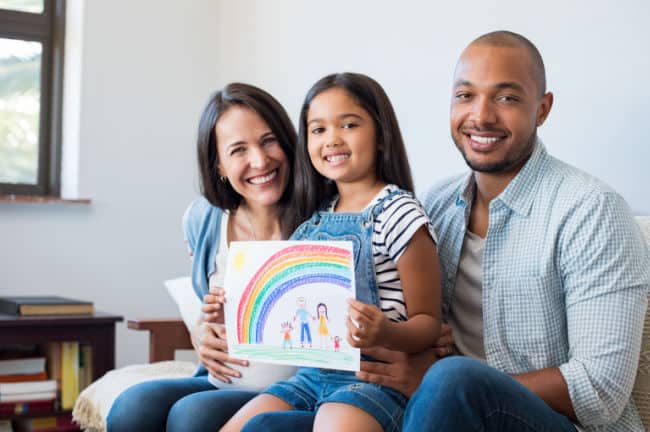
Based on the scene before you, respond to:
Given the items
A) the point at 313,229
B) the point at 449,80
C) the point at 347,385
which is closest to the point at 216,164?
the point at 313,229

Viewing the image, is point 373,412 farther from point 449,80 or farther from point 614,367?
point 449,80

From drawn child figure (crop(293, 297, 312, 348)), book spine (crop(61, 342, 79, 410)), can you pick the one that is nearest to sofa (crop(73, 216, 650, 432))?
book spine (crop(61, 342, 79, 410))

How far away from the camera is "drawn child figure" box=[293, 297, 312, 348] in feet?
5.05

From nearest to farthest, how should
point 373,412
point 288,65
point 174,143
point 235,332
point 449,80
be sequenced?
point 373,412
point 235,332
point 449,80
point 288,65
point 174,143

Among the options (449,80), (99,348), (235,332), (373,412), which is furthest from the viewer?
(99,348)

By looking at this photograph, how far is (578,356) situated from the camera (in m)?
1.47

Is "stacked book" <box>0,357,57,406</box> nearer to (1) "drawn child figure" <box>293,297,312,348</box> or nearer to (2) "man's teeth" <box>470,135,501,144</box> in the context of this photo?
(1) "drawn child figure" <box>293,297,312,348</box>

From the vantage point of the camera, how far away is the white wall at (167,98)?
2.60m

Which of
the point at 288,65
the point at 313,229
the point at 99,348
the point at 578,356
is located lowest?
the point at 99,348

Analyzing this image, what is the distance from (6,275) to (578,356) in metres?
2.60

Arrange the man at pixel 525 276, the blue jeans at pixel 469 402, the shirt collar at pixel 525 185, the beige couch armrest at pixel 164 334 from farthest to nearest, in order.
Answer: the beige couch armrest at pixel 164 334 < the shirt collar at pixel 525 185 < the man at pixel 525 276 < the blue jeans at pixel 469 402

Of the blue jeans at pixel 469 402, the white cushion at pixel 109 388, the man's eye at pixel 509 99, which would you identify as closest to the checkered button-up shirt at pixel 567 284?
the man's eye at pixel 509 99

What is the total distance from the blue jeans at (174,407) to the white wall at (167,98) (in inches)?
40.2

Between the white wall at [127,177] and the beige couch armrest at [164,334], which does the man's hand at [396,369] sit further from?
the white wall at [127,177]
